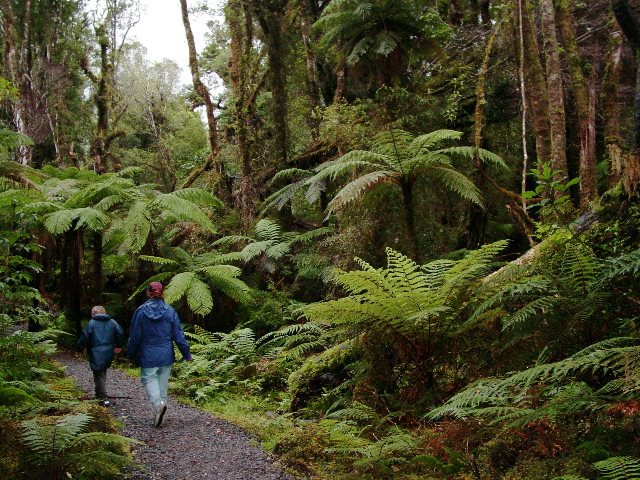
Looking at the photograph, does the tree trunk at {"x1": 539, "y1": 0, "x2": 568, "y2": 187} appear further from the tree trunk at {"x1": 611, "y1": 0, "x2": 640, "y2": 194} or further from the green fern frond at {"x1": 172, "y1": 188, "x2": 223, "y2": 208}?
the green fern frond at {"x1": 172, "y1": 188, "x2": 223, "y2": 208}

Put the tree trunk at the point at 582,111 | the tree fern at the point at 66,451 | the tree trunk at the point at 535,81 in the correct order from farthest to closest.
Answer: the tree trunk at the point at 535,81 → the tree trunk at the point at 582,111 → the tree fern at the point at 66,451

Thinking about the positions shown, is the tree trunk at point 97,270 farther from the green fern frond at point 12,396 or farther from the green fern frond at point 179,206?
the green fern frond at point 12,396

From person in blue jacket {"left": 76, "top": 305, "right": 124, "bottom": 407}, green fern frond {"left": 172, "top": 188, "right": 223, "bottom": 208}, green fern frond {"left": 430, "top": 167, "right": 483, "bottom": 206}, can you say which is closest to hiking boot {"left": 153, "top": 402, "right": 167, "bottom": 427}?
person in blue jacket {"left": 76, "top": 305, "right": 124, "bottom": 407}

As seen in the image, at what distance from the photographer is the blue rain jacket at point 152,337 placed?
4.78 meters

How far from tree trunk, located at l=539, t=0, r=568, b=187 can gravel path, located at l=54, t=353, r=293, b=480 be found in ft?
15.2

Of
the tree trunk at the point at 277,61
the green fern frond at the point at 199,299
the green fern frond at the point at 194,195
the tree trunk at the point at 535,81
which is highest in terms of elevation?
the tree trunk at the point at 277,61

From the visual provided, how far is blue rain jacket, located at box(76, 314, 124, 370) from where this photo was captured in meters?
5.21

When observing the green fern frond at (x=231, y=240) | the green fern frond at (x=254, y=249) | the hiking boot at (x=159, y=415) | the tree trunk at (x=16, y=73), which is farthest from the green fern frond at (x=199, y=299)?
the tree trunk at (x=16, y=73)

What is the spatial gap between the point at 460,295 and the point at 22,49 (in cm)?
2100

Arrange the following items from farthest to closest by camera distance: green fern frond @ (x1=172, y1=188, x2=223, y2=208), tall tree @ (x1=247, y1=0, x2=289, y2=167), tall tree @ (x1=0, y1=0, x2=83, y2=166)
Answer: tall tree @ (x1=0, y1=0, x2=83, y2=166) < tall tree @ (x1=247, y1=0, x2=289, y2=167) < green fern frond @ (x1=172, y1=188, x2=223, y2=208)

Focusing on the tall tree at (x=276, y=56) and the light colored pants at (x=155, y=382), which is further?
the tall tree at (x=276, y=56)

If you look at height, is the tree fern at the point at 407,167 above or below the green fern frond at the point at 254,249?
above

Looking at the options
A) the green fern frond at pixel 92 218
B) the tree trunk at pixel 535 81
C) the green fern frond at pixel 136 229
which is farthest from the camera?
the green fern frond at pixel 136 229

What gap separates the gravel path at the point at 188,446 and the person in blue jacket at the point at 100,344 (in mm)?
304
